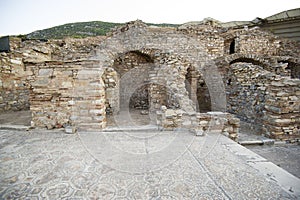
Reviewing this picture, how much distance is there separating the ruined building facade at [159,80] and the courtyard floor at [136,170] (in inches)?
32.4

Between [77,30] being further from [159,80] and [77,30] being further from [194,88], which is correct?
[159,80]

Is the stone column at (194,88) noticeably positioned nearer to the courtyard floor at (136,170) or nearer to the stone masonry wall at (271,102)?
the stone masonry wall at (271,102)

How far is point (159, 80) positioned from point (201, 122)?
11.2 ft

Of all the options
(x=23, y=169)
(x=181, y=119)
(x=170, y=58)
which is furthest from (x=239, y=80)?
(x=23, y=169)

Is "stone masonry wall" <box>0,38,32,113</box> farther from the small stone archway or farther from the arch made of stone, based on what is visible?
the small stone archway

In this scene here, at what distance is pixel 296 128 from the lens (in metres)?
5.02

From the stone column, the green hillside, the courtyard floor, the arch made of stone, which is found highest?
the green hillside

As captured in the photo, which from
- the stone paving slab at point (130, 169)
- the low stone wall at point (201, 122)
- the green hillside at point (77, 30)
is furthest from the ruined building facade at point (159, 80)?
the green hillside at point (77, 30)

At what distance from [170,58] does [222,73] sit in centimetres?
337

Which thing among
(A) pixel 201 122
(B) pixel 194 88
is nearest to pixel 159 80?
(B) pixel 194 88

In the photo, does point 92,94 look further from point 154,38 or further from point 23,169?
point 154,38

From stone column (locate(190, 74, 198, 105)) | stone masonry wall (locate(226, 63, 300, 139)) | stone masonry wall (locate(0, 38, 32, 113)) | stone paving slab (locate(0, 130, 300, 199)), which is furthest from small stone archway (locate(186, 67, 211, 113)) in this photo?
stone masonry wall (locate(0, 38, 32, 113))

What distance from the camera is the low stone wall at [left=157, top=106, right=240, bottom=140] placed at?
3.87 meters

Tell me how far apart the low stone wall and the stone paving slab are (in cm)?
39
